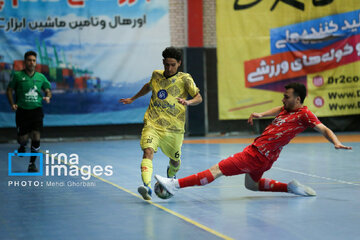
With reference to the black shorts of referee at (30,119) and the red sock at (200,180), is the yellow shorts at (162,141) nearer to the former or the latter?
the red sock at (200,180)

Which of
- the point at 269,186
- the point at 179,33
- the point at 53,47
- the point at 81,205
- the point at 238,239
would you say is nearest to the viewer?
the point at 238,239

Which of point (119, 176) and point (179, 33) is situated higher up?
point (179, 33)

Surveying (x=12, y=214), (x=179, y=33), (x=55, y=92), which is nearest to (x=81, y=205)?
(x=12, y=214)

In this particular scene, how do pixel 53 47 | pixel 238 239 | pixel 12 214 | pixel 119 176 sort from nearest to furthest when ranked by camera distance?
1. pixel 238 239
2. pixel 12 214
3. pixel 119 176
4. pixel 53 47

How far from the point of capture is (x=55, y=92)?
58.1 feet

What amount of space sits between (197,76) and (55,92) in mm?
4383

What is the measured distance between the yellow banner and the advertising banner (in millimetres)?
2244

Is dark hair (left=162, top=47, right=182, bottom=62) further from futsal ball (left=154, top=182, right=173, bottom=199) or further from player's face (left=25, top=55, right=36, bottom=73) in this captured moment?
player's face (left=25, top=55, right=36, bottom=73)

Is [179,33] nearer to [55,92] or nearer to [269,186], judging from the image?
[55,92]

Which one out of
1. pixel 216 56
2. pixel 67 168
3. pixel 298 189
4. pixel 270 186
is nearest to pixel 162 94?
pixel 270 186

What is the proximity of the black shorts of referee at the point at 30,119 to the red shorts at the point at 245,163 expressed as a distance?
4.34 m

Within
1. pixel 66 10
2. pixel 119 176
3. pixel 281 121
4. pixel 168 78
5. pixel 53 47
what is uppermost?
pixel 66 10

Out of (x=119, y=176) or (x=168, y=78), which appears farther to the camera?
(x=119, y=176)

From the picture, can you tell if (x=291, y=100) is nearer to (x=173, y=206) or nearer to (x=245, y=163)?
(x=245, y=163)
